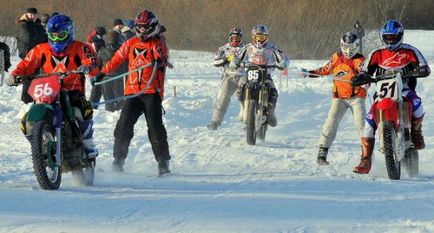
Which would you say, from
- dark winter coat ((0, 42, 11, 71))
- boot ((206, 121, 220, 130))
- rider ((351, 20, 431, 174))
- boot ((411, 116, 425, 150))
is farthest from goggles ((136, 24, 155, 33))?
boot ((206, 121, 220, 130))

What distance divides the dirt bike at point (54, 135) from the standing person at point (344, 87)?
3.76 metres

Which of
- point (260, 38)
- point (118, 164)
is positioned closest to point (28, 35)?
point (260, 38)

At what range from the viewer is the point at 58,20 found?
8398mm

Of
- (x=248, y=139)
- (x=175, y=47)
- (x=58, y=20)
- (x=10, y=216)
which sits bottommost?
(x=10, y=216)

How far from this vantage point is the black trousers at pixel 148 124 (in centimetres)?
970

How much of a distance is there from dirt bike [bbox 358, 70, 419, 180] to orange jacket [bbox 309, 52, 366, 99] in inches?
52.6

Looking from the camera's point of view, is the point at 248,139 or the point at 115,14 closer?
the point at 248,139

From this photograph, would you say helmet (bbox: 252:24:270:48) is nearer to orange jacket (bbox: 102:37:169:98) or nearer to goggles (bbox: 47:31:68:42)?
orange jacket (bbox: 102:37:169:98)

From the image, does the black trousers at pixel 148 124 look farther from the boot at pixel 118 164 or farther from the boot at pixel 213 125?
the boot at pixel 213 125

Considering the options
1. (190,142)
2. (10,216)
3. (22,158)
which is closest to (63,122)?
(10,216)

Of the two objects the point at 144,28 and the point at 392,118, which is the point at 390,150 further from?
the point at 144,28

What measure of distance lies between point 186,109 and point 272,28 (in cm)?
2602

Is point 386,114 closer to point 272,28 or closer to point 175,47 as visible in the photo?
point 272,28

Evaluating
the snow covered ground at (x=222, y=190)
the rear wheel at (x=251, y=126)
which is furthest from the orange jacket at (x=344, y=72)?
the rear wheel at (x=251, y=126)
